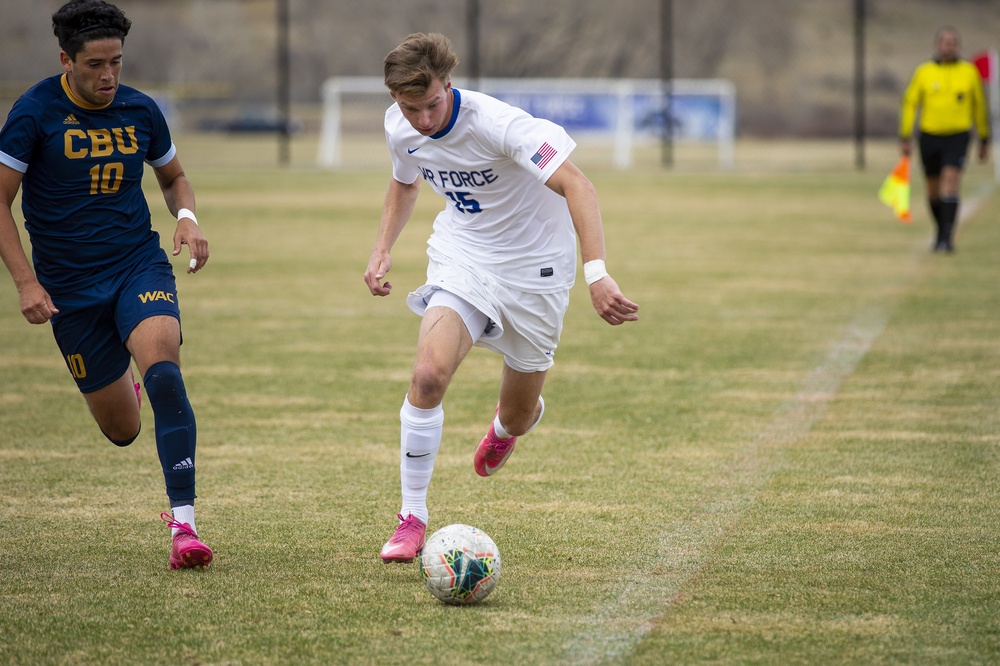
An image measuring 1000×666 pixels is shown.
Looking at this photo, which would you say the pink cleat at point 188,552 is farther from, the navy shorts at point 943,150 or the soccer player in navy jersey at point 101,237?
the navy shorts at point 943,150

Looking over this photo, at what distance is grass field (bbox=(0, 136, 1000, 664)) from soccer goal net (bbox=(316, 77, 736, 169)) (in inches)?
752

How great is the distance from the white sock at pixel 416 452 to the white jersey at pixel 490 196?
2.20 feet

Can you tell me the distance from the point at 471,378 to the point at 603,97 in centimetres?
2357

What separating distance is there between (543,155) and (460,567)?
1537 mm

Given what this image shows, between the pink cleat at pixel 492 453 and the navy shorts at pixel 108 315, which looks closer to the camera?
the navy shorts at pixel 108 315

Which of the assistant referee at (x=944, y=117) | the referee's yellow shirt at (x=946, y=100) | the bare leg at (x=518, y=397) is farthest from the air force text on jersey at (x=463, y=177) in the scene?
the referee's yellow shirt at (x=946, y=100)

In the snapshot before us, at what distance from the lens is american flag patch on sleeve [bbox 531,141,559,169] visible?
15.2 ft

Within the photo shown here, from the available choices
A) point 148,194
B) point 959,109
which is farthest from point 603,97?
point 959,109

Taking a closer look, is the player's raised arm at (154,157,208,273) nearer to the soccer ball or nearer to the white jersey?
the white jersey

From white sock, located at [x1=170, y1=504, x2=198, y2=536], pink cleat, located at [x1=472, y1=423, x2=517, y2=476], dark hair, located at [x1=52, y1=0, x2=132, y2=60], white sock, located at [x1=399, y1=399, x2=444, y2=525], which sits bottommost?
pink cleat, located at [x1=472, y1=423, x2=517, y2=476]

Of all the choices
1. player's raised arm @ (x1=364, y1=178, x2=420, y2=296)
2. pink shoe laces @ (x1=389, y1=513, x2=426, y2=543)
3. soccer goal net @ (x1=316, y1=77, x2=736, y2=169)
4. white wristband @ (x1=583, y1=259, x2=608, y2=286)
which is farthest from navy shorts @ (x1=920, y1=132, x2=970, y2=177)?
soccer goal net @ (x1=316, y1=77, x2=736, y2=169)

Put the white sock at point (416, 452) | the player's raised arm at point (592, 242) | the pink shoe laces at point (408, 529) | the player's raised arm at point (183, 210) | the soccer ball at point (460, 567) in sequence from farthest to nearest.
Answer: the player's raised arm at point (183, 210) → the white sock at point (416, 452) → the pink shoe laces at point (408, 529) → the player's raised arm at point (592, 242) → the soccer ball at point (460, 567)

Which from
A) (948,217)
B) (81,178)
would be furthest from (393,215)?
(948,217)

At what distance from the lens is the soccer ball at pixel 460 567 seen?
4.12 m
